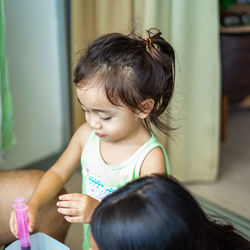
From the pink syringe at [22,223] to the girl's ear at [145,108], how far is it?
324 mm

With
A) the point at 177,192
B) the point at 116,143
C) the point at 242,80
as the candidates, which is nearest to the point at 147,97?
the point at 116,143

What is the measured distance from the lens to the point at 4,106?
4.73 ft

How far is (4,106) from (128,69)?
744 millimetres

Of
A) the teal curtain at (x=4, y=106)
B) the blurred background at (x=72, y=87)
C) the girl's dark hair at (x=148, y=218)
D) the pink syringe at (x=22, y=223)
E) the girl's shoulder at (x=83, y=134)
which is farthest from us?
the blurred background at (x=72, y=87)

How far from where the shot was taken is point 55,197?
103 cm

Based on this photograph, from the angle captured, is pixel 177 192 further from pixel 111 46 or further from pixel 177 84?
pixel 177 84

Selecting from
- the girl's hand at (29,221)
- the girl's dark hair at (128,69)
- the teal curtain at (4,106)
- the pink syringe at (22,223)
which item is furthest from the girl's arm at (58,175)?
the teal curtain at (4,106)

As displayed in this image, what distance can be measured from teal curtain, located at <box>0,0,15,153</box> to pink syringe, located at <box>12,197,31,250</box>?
2.43 feet

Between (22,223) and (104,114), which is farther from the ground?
(104,114)

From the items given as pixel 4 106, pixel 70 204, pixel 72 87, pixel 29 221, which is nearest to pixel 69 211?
pixel 70 204

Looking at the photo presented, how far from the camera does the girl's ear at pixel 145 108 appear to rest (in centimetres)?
89

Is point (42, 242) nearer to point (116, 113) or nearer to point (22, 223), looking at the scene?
point (22, 223)

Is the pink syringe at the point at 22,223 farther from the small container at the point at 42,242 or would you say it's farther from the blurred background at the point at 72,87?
the blurred background at the point at 72,87

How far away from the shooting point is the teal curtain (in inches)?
53.9
